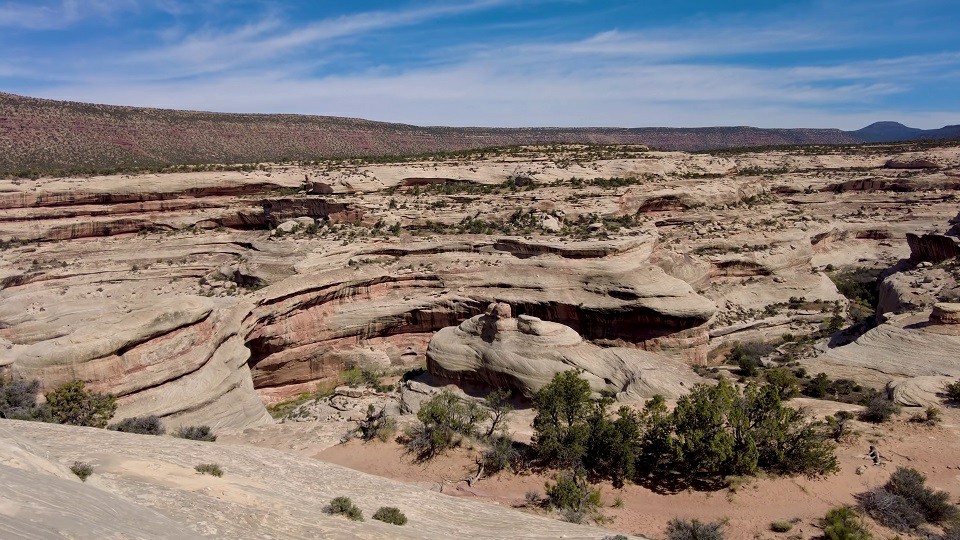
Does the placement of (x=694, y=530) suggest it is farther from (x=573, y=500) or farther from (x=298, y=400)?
(x=298, y=400)

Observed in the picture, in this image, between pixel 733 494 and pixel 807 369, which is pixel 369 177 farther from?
pixel 733 494

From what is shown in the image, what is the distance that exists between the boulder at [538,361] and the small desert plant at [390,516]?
8.53 meters

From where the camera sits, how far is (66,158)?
53.4 metres

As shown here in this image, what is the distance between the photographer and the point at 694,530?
10.5m

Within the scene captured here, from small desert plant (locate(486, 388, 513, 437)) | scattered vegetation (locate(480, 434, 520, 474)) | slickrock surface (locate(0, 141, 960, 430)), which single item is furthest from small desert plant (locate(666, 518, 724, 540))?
slickrock surface (locate(0, 141, 960, 430))

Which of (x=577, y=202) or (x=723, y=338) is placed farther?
(x=577, y=202)

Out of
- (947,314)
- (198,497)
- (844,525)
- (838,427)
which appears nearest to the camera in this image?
(198,497)

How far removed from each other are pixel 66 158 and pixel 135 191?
2814cm

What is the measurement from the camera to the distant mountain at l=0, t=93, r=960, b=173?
5422 centimetres

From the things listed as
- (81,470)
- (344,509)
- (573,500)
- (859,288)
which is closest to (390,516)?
(344,509)

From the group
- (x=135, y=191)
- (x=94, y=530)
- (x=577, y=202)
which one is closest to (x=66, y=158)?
(x=135, y=191)

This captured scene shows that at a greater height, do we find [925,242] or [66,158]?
[66,158]

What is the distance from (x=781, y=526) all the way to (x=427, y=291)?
17.5 metres

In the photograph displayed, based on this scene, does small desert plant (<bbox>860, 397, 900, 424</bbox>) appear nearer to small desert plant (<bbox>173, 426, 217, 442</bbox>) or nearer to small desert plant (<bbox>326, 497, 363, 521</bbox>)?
small desert plant (<bbox>326, 497, 363, 521</bbox>)
